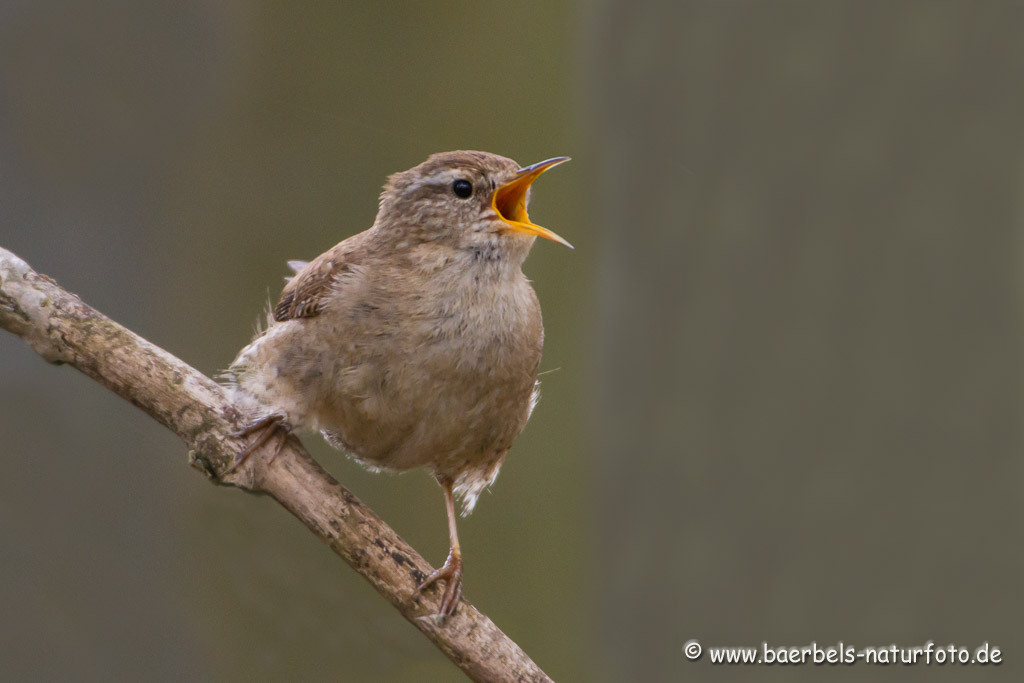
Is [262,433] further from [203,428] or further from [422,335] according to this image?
[422,335]

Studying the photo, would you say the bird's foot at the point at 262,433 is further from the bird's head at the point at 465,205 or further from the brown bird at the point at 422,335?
the bird's head at the point at 465,205

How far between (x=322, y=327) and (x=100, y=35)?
2.34 m

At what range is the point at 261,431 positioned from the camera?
234 centimetres

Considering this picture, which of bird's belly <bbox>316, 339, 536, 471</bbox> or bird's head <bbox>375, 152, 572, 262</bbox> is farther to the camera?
bird's head <bbox>375, 152, 572, 262</bbox>

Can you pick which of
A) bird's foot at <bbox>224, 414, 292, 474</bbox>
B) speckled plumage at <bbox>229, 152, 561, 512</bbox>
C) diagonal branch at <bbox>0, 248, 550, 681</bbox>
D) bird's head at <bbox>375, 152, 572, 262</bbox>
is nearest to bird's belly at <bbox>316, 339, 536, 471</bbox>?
speckled plumage at <bbox>229, 152, 561, 512</bbox>

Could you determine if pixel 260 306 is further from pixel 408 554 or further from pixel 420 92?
pixel 408 554

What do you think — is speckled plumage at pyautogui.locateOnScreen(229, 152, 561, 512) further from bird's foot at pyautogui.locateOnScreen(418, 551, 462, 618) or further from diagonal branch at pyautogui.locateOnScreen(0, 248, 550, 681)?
bird's foot at pyautogui.locateOnScreen(418, 551, 462, 618)

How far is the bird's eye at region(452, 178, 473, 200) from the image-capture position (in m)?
2.41

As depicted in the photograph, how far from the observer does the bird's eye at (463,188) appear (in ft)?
7.90

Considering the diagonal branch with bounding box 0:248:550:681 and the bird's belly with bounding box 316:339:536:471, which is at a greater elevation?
the bird's belly with bounding box 316:339:536:471

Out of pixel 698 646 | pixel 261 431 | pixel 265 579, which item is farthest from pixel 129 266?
pixel 698 646

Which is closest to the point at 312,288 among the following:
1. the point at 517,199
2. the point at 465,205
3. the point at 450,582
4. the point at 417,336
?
the point at 417,336

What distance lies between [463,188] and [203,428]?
0.96 m

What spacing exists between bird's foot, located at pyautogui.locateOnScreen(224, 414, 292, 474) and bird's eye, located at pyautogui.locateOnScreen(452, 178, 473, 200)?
0.80 meters
